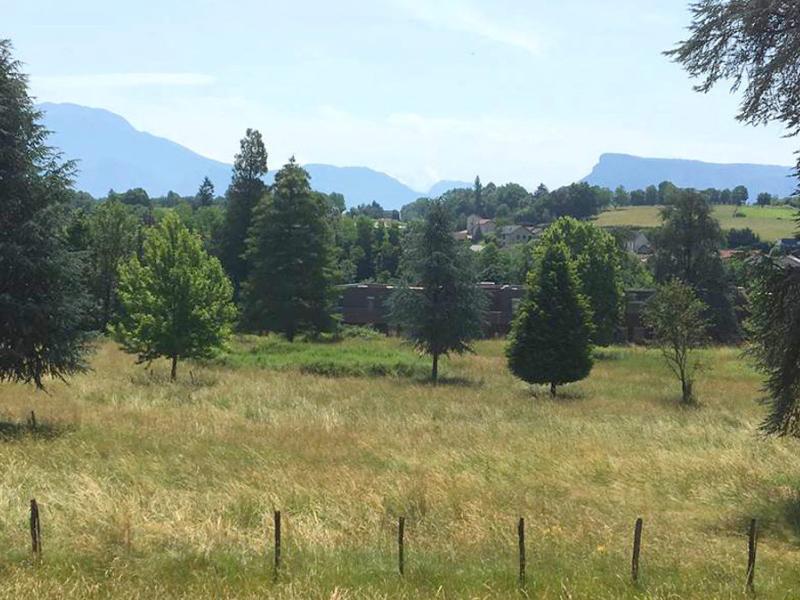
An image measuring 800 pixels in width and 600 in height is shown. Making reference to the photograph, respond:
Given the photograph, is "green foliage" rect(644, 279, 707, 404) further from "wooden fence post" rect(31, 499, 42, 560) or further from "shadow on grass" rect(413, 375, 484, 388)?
"wooden fence post" rect(31, 499, 42, 560)

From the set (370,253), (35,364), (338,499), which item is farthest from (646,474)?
(370,253)

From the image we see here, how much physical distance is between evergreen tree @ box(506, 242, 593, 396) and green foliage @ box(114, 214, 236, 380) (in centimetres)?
1304

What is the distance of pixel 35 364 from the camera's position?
53.8 feet

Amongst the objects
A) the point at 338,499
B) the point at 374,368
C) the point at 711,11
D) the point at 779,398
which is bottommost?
the point at 374,368

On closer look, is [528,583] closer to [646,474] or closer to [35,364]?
[646,474]

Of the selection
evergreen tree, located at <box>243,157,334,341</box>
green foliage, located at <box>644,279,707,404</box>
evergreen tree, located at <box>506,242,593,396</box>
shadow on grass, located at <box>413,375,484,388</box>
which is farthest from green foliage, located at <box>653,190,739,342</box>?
shadow on grass, located at <box>413,375,484,388</box>

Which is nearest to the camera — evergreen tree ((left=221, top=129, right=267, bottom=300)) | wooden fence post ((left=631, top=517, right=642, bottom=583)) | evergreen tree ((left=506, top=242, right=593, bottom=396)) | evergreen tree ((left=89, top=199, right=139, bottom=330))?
wooden fence post ((left=631, top=517, right=642, bottom=583))

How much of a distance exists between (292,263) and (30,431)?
33.8 m

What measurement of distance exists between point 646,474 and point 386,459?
194 inches

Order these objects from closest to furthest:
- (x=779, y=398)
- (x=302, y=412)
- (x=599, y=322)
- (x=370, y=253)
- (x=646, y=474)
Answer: (x=779, y=398) < (x=646, y=474) < (x=302, y=412) < (x=599, y=322) < (x=370, y=253)

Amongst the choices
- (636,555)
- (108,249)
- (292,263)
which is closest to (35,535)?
(636,555)

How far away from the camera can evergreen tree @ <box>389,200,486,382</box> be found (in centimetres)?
3534

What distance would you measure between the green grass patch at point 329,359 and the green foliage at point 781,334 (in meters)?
24.1

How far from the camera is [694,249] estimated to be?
58750mm
